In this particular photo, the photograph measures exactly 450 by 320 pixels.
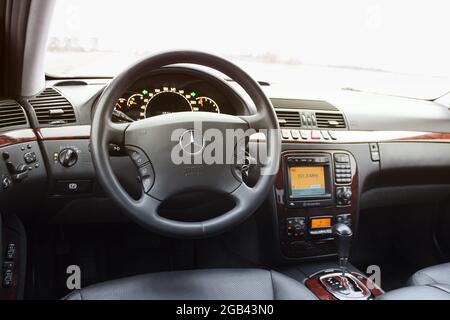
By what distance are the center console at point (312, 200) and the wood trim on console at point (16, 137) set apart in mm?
952

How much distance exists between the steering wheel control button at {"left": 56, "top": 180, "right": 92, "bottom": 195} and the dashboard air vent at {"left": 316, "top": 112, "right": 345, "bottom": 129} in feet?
3.30

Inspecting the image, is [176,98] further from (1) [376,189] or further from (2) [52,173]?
(1) [376,189]

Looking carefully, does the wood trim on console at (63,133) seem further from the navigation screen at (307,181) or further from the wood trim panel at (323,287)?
the wood trim panel at (323,287)

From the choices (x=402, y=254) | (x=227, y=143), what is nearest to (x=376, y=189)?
(x=402, y=254)

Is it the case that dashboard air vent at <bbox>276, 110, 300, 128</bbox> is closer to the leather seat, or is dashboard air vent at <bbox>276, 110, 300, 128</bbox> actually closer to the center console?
the center console

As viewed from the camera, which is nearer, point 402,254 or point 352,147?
point 352,147

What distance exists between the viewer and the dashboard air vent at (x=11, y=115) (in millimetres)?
1809

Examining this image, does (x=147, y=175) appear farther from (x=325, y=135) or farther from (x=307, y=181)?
(x=325, y=135)

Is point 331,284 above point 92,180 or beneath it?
beneath

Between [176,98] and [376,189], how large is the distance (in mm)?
1105

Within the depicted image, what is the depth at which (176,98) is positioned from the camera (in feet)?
6.59

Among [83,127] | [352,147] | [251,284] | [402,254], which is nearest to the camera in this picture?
[251,284]

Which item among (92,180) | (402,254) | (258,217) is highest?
(92,180)

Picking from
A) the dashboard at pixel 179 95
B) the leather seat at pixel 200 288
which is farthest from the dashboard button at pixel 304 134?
Answer: the leather seat at pixel 200 288
